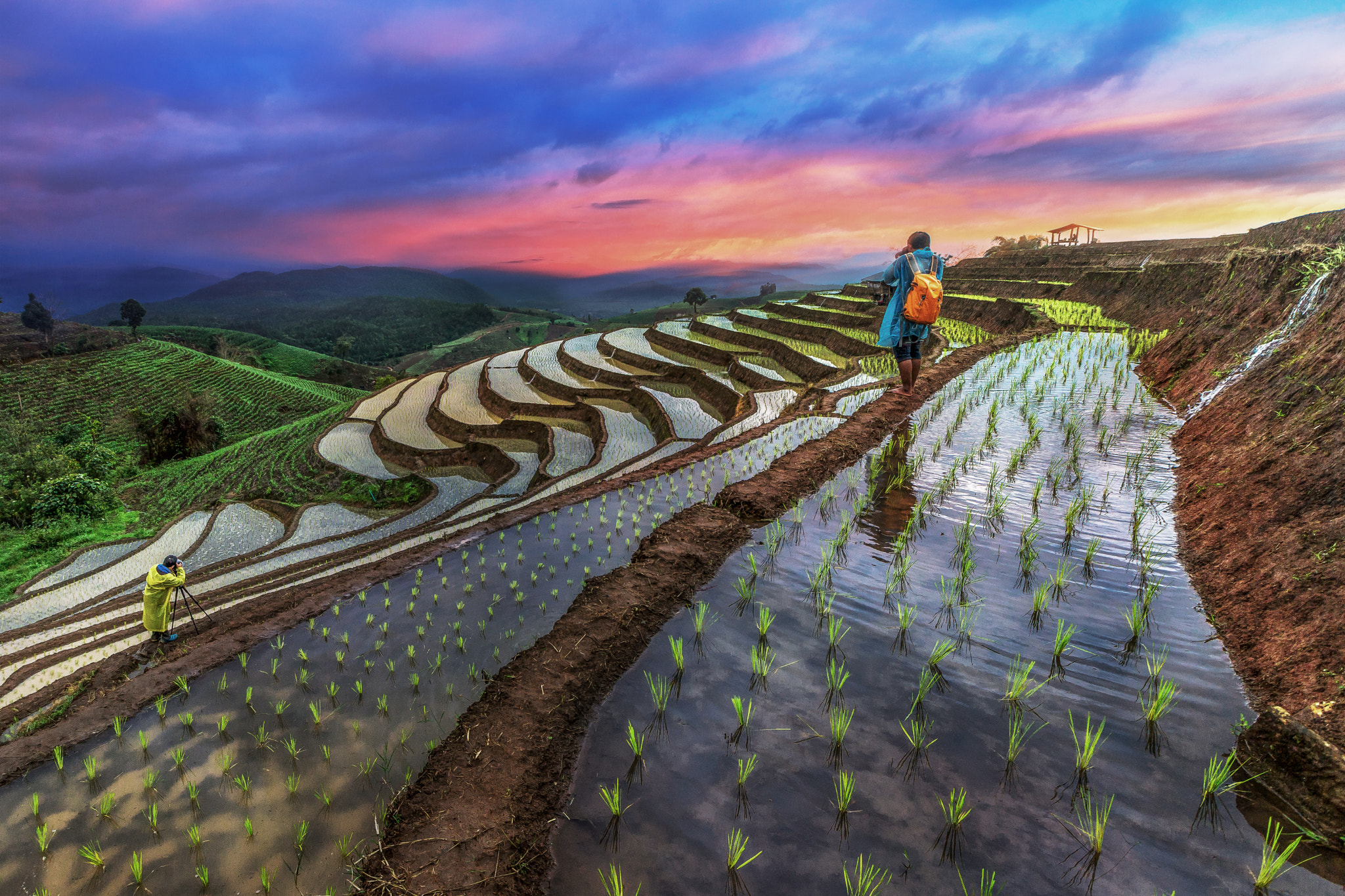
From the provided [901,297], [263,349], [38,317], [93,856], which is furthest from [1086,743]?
[263,349]

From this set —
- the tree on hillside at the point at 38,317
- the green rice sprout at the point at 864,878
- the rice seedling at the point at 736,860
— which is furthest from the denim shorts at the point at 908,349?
the tree on hillside at the point at 38,317

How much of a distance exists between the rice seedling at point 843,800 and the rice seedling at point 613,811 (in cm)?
96

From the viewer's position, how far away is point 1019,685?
281 centimetres

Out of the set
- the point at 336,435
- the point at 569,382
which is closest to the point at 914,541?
the point at 569,382

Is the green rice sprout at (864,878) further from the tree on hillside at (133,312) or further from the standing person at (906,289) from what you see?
the tree on hillside at (133,312)

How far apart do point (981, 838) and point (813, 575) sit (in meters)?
2.25

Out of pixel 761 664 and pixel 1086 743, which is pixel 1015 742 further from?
pixel 761 664

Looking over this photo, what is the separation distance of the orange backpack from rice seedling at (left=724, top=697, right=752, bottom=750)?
627cm

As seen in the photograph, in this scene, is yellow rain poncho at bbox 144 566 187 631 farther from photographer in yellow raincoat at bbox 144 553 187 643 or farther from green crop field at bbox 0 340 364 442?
green crop field at bbox 0 340 364 442

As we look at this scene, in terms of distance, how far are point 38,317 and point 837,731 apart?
89982mm

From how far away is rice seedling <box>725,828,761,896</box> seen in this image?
2.08 metres

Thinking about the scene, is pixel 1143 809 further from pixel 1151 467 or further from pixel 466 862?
pixel 1151 467

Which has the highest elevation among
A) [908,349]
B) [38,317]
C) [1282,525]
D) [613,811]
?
[38,317]

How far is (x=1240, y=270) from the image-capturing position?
9.57 meters
